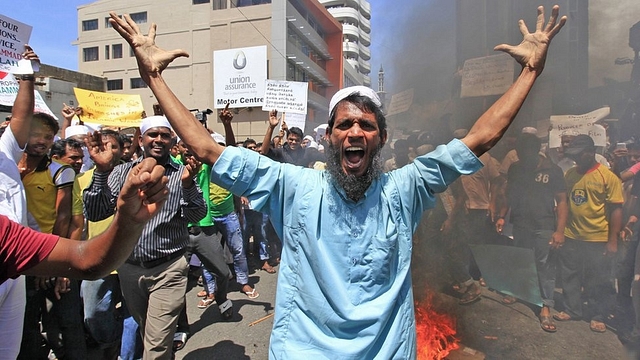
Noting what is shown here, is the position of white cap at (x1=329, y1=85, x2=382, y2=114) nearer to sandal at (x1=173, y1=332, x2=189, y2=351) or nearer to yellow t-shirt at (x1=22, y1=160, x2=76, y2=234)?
yellow t-shirt at (x1=22, y1=160, x2=76, y2=234)

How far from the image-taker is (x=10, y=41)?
145 inches

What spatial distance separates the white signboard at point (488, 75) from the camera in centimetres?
329

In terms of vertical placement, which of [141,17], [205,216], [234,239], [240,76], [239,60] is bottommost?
[234,239]

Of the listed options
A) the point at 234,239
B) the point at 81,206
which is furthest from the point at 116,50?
the point at 81,206

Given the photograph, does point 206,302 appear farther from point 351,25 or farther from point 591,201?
point 351,25

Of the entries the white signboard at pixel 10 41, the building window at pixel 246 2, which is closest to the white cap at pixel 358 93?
the white signboard at pixel 10 41

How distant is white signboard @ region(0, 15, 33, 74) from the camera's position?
3617mm

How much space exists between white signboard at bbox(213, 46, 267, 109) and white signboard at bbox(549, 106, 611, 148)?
24809 mm

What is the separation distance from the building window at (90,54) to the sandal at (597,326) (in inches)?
1742

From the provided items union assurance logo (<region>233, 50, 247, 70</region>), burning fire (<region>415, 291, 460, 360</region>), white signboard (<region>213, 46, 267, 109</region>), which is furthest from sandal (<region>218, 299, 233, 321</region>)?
union assurance logo (<region>233, 50, 247, 70</region>)

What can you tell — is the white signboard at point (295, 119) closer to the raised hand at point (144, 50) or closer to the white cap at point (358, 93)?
the raised hand at point (144, 50)

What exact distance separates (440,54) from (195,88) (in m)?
30.3

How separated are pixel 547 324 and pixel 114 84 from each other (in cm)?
4068

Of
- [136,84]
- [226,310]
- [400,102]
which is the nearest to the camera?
[226,310]
